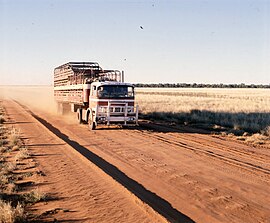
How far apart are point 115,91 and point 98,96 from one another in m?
1.00

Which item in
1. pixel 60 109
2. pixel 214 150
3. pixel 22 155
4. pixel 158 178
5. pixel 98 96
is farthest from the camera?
pixel 60 109

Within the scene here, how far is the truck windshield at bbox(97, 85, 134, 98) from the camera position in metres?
20.3

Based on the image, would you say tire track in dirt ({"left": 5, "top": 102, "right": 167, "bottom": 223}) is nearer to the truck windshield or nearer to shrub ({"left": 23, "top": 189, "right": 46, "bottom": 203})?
shrub ({"left": 23, "top": 189, "right": 46, "bottom": 203})

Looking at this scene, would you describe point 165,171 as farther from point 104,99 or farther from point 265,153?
point 104,99

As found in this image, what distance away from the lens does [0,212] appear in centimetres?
657

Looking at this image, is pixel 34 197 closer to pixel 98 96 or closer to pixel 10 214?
pixel 10 214

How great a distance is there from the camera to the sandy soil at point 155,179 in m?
7.11

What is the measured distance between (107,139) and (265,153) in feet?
21.7

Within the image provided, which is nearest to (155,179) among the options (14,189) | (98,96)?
(14,189)

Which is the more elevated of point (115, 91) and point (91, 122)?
point (115, 91)

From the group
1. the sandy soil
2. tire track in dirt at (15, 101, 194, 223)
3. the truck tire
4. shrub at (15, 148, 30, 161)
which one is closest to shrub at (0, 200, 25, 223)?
→ the sandy soil

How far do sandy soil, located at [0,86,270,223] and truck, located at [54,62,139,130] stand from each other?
3.82 metres

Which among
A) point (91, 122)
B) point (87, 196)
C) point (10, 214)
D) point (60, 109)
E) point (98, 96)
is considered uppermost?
point (98, 96)

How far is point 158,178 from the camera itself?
9.58 metres
